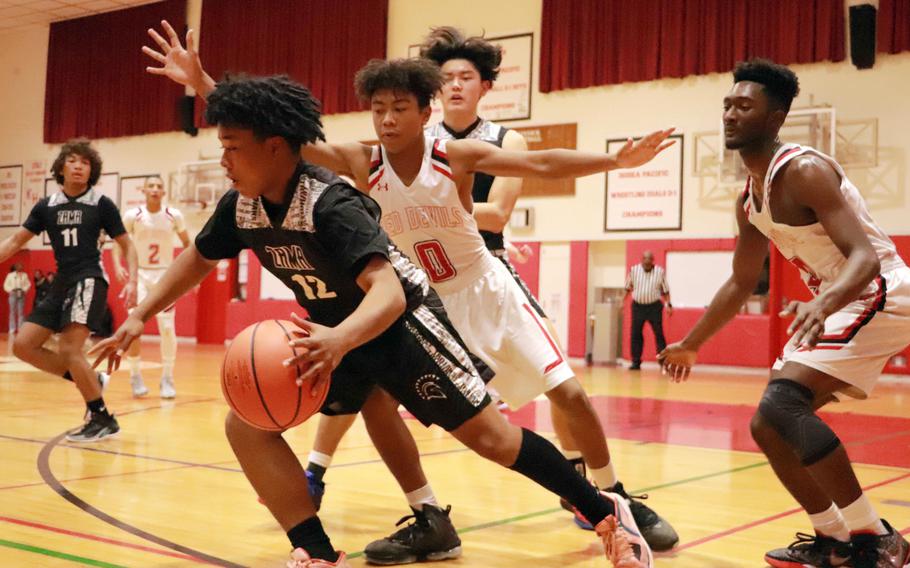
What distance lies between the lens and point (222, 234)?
334cm

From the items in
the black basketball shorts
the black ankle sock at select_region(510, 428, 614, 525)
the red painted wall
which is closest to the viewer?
the black ankle sock at select_region(510, 428, 614, 525)

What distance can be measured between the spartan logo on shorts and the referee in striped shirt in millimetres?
13598

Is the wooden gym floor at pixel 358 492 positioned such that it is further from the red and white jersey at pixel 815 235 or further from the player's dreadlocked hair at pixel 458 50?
the player's dreadlocked hair at pixel 458 50

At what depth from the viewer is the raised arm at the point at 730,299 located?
12.9ft

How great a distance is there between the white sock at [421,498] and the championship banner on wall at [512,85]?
15.2 metres

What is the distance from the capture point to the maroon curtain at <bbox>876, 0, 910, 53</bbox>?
15.1m

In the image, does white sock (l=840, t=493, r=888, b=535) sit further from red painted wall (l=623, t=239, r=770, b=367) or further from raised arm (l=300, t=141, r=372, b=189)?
red painted wall (l=623, t=239, r=770, b=367)

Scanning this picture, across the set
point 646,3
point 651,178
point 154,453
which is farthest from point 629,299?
point 154,453

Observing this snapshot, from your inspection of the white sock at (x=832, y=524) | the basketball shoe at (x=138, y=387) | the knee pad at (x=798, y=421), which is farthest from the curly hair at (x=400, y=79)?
the basketball shoe at (x=138, y=387)

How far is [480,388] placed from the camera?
10.6 feet

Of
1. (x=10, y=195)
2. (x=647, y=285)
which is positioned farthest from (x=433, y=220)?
(x=10, y=195)

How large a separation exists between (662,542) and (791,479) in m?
0.61

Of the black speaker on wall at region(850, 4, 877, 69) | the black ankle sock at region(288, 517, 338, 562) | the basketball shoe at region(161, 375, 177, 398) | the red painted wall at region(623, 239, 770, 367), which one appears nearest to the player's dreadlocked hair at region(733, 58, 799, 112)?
the black ankle sock at region(288, 517, 338, 562)

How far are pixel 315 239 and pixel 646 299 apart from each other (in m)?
13.9
